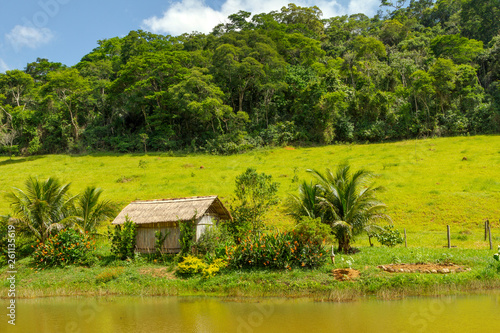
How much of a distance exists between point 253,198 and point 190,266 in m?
4.84

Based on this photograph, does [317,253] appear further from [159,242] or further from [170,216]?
[159,242]

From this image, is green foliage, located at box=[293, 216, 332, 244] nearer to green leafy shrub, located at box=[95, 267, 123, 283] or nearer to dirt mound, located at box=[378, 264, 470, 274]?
dirt mound, located at box=[378, 264, 470, 274]

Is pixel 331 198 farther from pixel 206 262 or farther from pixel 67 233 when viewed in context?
pixel 67 233

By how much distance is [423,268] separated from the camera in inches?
552

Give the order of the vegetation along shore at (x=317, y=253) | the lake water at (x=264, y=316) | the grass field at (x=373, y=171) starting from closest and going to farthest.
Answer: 1. the lake water at (x=264, y=316)
2. the vegetation along shore at (x=317, y=253)
3. the grass field at (x=373, y=171)

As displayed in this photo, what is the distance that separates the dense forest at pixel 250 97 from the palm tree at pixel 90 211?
25.2 m

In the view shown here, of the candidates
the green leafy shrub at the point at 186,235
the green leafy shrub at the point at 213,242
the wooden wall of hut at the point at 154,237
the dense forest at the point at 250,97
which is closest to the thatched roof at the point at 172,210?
the green leafy shrub at the point at 186,235

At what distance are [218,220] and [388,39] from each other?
6166 centimetres

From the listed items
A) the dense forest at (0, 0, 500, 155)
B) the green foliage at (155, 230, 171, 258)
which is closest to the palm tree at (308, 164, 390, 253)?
the green foliage at (155, 230, 171, 258)

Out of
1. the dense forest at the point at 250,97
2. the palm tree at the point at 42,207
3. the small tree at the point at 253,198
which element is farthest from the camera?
the dense forest at the point at 250,97

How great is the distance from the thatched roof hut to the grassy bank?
1444 millimetres

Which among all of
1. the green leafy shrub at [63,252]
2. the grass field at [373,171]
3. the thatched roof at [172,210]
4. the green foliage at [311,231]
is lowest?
the green leafy shrub at [63,252]

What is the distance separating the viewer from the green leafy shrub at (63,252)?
17378 millimetres

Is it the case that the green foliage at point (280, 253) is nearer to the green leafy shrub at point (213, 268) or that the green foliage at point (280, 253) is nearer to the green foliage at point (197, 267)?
the green leafy shrub at point (213, 268)
